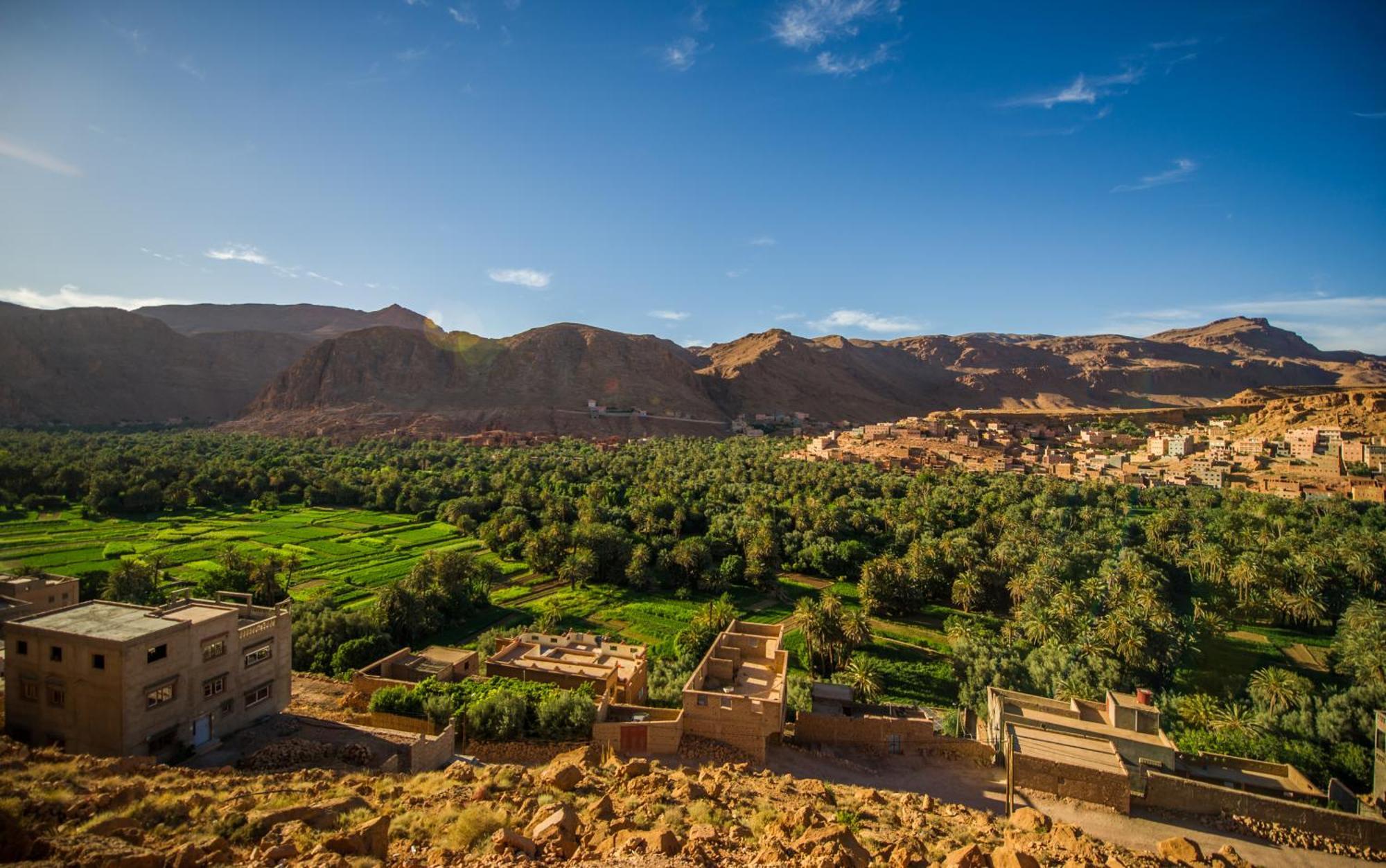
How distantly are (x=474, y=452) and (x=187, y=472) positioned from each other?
20207 millimetres

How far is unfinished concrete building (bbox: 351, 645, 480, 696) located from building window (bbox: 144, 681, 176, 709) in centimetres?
413

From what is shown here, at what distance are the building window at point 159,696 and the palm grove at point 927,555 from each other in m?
7.35

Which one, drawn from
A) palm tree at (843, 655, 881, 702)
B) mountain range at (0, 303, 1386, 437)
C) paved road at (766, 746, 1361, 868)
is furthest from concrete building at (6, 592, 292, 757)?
mountain range at (0, 303, 1386, 437)

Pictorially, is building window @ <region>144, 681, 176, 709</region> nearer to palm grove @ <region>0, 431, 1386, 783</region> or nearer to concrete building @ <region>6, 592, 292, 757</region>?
concrete building @ <region>6, 592, 292, 757</region>

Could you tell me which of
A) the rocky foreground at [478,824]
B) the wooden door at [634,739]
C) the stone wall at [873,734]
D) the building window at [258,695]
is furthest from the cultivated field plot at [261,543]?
the rocky foreground at [478,824]

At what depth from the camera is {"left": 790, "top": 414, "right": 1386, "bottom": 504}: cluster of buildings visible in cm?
4350

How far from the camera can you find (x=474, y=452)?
59062 mm

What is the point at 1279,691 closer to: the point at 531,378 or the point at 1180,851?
the point at 1180,851

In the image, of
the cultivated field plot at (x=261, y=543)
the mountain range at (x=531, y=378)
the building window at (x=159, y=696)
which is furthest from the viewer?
the mountain range at (x=531, y=378)

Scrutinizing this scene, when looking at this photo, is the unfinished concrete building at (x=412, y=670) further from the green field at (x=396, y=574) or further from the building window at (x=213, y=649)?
the green field at (x=396, y=574)

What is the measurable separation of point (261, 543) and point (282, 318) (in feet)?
443

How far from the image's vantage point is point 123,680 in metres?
9.97

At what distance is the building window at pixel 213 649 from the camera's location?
11.4m

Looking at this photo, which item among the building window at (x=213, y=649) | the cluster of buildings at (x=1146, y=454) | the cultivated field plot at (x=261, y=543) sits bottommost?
the cultivated field plot at (x=261, y=543)
